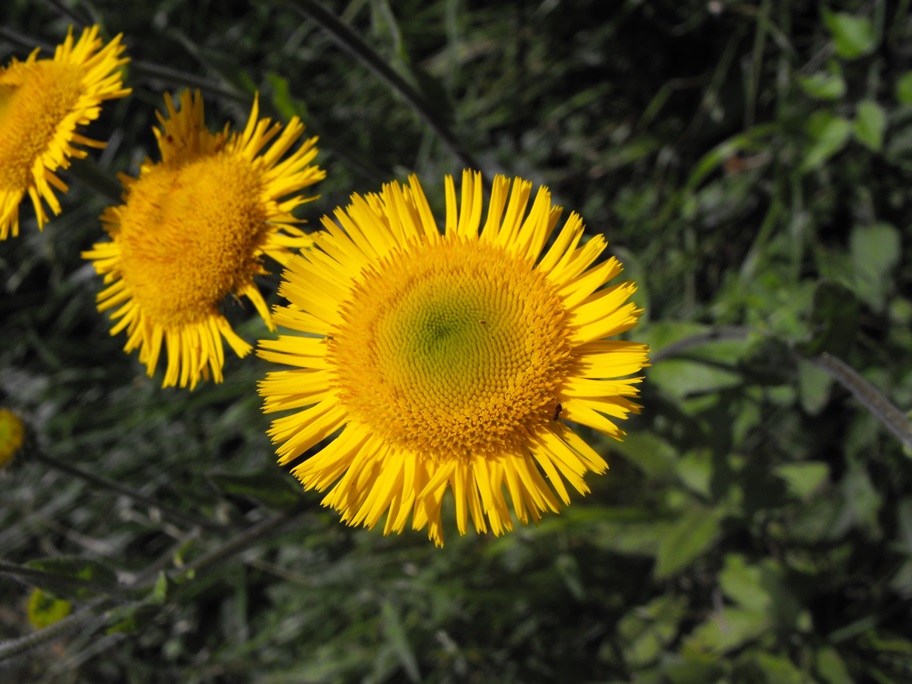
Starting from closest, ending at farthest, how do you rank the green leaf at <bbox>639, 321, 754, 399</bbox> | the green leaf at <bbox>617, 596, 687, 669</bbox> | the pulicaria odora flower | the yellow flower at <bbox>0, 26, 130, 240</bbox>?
the pulicaria odora flower → the yellow flower at <bbox>0, 26, 130, 240</bbox> → the green leaf at <bbox>639, 321, 754, 399</bbox> → the green leaf at <bbox>617, 596, 687, 669</bbox>

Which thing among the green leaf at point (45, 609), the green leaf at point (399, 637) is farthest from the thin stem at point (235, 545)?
the green leaf at point (399, 637)

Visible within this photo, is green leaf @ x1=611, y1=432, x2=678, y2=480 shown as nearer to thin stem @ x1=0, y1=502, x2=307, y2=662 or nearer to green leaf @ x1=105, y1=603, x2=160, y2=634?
thin stem @ x1=0, y1=502, x2=307, y2=662

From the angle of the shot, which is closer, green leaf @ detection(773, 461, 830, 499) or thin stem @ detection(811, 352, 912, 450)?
thin stem @ detection(811, 352, 912, 450)

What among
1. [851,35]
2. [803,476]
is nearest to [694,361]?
[803,476]

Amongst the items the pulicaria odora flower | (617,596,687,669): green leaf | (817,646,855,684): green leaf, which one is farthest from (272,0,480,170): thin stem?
(817,646,855,684): green leaf

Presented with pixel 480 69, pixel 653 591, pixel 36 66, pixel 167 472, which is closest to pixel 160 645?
pixel 167 472

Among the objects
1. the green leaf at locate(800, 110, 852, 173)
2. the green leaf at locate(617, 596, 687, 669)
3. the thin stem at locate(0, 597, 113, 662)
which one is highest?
the green leaf at locate(800, 110, 852, 173)

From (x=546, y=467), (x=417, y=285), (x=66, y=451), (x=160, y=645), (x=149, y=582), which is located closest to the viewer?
(x=546, y=467)

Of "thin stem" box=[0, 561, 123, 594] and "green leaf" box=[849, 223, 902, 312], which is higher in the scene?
"green leaf" box=[849, 223, 902, 312]

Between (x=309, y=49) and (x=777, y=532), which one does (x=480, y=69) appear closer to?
(x=309, y=49)
